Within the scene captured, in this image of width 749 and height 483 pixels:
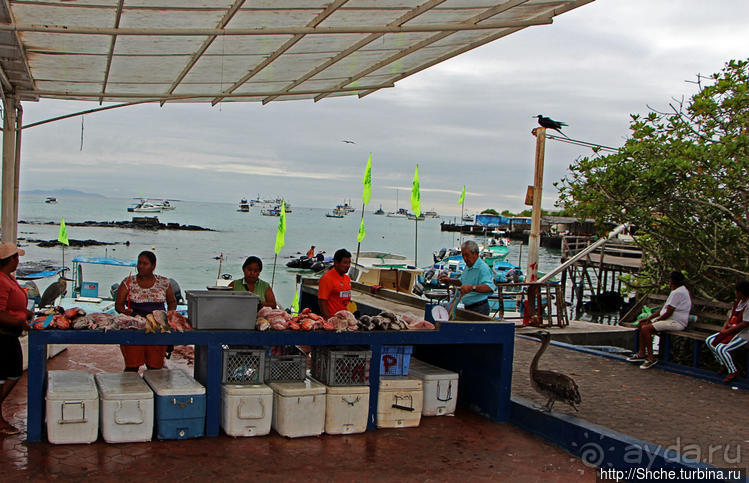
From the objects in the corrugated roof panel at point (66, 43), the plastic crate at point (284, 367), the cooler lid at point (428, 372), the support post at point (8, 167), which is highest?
the corrugated roof panel at point (66, 43)

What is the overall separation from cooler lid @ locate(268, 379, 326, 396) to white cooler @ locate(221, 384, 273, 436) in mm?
121

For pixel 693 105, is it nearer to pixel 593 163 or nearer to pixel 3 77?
pixel 593 163

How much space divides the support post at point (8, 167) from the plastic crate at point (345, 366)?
5701mm

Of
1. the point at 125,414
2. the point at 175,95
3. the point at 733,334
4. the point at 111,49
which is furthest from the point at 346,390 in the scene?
the point at 175,95

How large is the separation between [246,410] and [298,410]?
1.53 feet

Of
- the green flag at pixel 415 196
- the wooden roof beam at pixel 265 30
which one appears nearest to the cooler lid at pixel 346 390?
the wooden roof beam at pixel 265 30

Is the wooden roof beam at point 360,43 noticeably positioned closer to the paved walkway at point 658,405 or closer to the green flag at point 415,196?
the paved walkway at point 658,405

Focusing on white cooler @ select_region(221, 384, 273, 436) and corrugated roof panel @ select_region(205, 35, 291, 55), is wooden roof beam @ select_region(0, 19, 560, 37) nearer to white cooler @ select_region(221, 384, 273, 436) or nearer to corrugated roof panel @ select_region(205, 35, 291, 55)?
corrugated roof panel @ select_region(205, 35, 291, 55)

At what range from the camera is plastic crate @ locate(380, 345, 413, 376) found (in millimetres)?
6945

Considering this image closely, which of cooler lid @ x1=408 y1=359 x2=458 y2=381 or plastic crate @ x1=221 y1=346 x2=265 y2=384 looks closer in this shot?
plastic crate @ x1=221 y1=346 x2=265 y2=384

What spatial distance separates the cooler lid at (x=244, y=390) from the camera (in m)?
6.11

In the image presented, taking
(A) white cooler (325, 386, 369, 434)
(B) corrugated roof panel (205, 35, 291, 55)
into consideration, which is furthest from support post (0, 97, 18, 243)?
(A) white cooler (325, 386, 369, 434)

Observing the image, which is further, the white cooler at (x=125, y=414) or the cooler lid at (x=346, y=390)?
the cooler lid at (x=346, y=390)

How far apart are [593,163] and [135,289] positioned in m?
7.63
